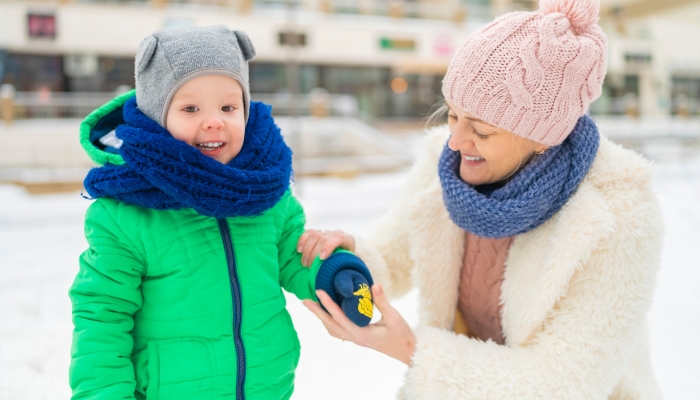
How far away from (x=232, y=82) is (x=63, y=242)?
185 inches

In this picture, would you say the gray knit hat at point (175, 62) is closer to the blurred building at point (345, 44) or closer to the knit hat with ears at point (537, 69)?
the knit hat with ears at point (537, 69)

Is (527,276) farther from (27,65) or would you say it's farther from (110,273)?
(27,65)

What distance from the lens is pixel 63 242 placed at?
198 inches

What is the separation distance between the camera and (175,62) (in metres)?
1.13

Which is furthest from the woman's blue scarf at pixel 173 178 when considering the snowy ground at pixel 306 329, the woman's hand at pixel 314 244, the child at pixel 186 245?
the snowy ground at pixel 306 329

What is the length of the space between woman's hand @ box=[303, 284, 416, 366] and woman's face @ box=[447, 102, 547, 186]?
436 millimetres

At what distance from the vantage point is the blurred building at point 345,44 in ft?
46.5

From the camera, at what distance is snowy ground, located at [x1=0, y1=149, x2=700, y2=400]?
6.65 feet

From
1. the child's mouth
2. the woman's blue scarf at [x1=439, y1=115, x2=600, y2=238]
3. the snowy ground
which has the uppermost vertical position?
the child's mouth

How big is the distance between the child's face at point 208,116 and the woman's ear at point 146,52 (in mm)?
104

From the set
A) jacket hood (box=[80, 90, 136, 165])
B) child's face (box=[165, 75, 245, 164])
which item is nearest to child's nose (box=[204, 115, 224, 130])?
child's face (box=[165, 75, 245, 164])

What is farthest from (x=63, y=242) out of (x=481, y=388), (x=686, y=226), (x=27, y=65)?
(x=27, y=65)

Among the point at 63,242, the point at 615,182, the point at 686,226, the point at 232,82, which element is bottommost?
the point at 63,242

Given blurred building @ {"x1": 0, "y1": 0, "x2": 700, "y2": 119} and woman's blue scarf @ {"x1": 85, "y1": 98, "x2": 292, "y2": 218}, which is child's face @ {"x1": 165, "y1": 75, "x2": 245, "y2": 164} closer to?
woman's blue scarf @ {"x1": 85, "y1": 98, "x2": 292, "y2": 218}
